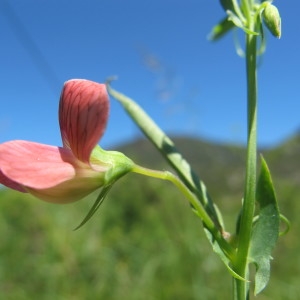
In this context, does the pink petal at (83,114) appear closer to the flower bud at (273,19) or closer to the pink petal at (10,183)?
the pink petal at (10,183)

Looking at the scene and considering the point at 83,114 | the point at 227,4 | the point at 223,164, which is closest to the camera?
the point at 83,114

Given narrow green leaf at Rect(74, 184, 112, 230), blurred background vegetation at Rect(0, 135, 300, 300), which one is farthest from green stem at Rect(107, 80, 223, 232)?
blurred background vegetation at Rect(0, 135, 300, 300)

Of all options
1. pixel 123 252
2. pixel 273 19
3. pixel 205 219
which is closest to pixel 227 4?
pixel 273 19

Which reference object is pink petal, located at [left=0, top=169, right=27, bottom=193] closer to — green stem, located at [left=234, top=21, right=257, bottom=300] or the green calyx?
the green calyx

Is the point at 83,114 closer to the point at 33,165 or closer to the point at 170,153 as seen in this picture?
the point at 33,165

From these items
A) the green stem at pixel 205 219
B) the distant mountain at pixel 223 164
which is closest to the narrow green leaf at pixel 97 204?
the green stem at pixel 205 219

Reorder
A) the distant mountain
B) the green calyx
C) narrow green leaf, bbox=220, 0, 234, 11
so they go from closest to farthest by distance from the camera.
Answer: the green calyx
narrow green leaf, bbox=220, 0, 234, 11
the distant mountain
